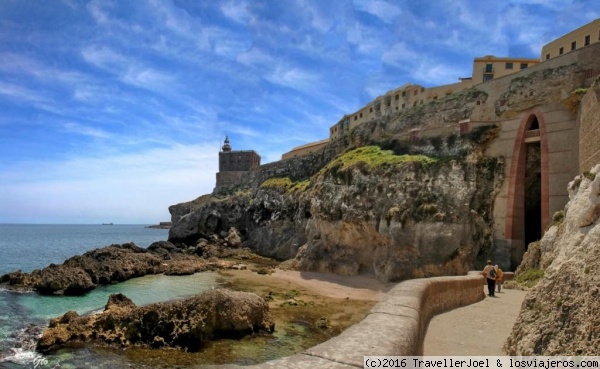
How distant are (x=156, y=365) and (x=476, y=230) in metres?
26.2

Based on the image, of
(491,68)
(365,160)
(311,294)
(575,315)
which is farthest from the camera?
(491,68)

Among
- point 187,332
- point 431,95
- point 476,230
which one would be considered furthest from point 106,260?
point 431,95

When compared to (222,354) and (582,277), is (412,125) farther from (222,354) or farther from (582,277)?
(582,277)

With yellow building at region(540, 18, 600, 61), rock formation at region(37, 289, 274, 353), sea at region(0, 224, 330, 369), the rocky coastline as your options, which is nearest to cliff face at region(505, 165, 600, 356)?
sea at region(0, 224, 330, 369)

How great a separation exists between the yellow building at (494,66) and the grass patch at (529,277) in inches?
1279

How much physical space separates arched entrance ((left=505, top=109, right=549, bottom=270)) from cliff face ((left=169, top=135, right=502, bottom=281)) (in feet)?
5.48

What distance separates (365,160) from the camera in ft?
135

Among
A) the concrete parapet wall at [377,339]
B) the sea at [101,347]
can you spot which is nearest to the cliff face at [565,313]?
the concrete parapet wall at [377,339]

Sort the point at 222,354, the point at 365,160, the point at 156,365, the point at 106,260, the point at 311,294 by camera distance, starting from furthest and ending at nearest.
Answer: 1. the point at 365,160
2. the point at 106,260
3. the point at 311,294
4. the point at 222,354
5. the point at 156,365

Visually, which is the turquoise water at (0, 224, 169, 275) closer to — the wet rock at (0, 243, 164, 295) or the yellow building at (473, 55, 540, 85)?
the wet rock at (0, 243, 164, 295)

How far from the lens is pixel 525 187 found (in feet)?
100

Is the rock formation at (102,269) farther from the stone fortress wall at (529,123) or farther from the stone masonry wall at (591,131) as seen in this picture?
the stone masonry wall at (591,131)

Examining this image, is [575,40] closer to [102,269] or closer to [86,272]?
[102,269]

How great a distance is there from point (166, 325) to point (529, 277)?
59.1 ft
